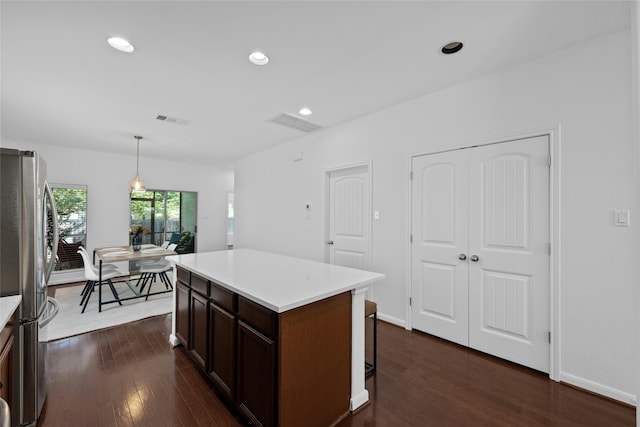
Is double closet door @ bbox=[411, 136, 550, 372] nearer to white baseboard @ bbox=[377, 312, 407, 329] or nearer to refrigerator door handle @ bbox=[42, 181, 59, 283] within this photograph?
white baseboard @ bbox=[377, 312, 407, 329]

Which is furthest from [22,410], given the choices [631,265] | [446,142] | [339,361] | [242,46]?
[631,265]

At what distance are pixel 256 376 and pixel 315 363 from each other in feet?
1.16

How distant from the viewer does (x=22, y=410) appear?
5.57 feet

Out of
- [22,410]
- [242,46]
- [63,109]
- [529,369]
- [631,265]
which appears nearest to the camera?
[22,410]

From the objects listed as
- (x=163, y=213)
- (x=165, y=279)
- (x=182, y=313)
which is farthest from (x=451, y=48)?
(x=163, y=213)

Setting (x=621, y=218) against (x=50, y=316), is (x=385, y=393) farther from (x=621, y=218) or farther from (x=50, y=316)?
(x=50, y=316)

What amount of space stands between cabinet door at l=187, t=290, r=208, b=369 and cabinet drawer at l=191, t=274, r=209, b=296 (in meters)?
0.04

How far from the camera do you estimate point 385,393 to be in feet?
6.91

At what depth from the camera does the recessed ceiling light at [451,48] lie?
7.26 feet

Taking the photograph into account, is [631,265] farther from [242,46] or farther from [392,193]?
[242,46]

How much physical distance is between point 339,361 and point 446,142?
7.79 feet

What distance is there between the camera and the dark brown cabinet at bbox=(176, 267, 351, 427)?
1.51m

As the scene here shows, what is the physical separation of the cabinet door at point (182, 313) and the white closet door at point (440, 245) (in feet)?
7.80

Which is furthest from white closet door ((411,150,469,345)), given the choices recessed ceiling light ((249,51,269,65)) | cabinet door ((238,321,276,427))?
cabinet door ((238,321,276,427))
